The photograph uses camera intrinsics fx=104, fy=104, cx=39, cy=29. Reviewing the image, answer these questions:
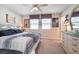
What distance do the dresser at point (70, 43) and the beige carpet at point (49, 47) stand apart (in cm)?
12

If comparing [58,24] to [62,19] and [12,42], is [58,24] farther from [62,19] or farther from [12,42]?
[12,42]

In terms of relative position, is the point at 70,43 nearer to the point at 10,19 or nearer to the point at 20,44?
the point at 20,44

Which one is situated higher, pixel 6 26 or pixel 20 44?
pixel 6 26

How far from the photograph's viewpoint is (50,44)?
6.54 feet

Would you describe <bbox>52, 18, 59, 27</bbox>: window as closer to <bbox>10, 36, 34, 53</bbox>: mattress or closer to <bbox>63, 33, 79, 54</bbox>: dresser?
<bbox>63, 33, 79, 54</bbox>: dresser

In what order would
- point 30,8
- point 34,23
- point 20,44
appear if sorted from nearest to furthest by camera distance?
point 20,44 → point 30,8 → point 34,23

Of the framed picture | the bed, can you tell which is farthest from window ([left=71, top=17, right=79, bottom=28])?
the framed picture

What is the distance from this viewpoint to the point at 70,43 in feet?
6.57

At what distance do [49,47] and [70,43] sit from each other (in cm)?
42

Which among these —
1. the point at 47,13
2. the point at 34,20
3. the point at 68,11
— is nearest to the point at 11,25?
the point at 34,20

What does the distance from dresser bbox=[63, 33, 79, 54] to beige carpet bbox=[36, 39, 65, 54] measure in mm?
123

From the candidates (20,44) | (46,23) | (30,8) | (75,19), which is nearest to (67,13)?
(75,19)

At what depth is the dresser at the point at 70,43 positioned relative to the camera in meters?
1.83

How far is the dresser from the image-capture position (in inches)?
72.2
